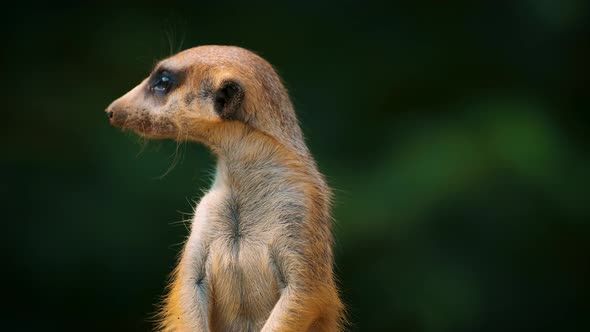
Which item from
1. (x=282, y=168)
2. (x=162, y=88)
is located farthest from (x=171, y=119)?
(x=282, y=168)

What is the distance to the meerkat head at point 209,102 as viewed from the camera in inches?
145

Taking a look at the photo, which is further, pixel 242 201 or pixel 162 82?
pixel 162 82

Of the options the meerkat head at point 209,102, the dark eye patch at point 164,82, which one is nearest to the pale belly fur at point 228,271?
the meerkat head at point 209,102

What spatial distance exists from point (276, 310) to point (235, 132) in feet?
2.45

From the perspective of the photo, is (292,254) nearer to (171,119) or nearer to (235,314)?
(235,314)

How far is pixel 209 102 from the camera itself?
12.2ft

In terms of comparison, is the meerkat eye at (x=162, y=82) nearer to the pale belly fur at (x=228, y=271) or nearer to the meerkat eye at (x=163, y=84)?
the meerkat eye at (x=163, y=84)

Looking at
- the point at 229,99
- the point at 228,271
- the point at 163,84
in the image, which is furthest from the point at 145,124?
the point at 228,271

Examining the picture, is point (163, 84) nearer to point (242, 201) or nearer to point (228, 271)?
point (242, 201)

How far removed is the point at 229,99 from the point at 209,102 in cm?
11

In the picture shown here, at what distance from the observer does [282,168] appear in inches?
146

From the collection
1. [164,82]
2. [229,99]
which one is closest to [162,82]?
[164,82]

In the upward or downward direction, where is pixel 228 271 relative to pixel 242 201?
downward

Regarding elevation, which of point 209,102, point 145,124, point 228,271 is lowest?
point 228,271
